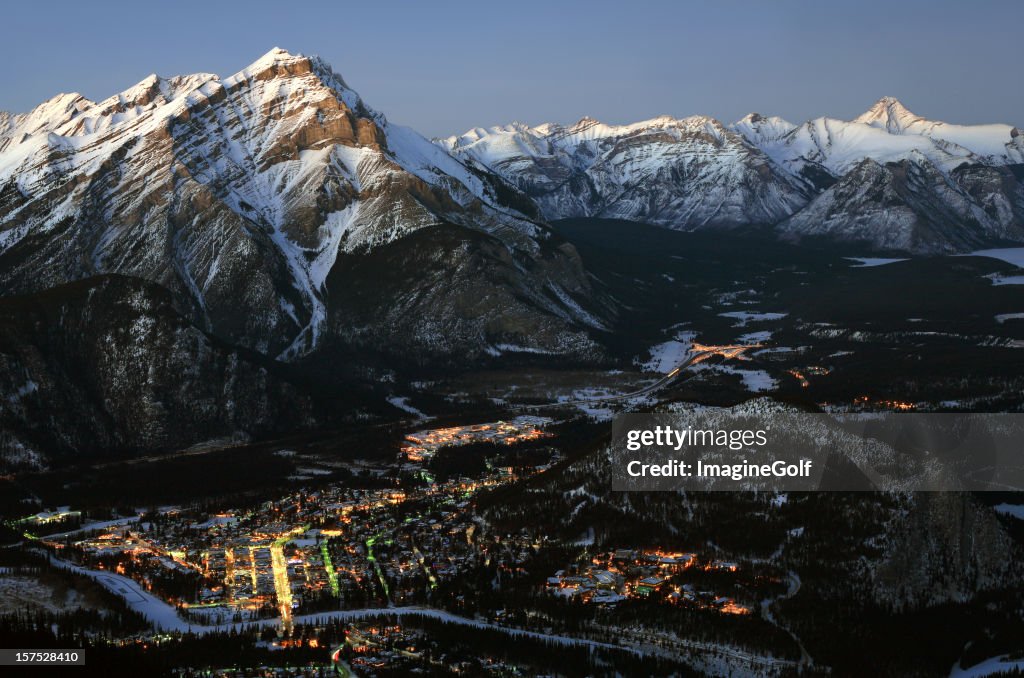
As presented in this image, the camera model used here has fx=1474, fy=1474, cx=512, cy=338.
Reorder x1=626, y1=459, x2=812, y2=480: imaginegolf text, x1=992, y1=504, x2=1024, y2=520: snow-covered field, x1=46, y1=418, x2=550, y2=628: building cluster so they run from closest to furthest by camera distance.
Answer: x1=46, y1=418, x2=550, y2=628: building cluster, x1=626, y1=459, x2=812, y2=480: imaginegolf text, x1=992, y1=504, x2=1024, y2=520: snow-covered field

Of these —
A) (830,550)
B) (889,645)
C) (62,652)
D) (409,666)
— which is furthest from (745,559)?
(62,652)

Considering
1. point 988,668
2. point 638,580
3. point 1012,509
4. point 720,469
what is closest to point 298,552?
point 638,580

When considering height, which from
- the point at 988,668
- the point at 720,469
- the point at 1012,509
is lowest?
the point at 988,668

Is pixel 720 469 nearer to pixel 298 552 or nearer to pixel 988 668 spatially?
pixel 988 668

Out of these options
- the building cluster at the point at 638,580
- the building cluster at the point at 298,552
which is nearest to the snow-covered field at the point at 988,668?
the building cluster at the point at 638,580

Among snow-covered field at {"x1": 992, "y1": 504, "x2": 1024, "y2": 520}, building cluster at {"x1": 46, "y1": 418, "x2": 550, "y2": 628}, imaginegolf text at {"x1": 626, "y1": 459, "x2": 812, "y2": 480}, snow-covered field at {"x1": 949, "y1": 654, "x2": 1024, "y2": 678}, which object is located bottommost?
snow-covered field at {"x1": 949, "y1": 654, "x2": 1024, "y2": 678}

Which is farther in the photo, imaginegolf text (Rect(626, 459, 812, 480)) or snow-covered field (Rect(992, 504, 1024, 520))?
snow-covered field (Rect(992, 504, 1024, 520))

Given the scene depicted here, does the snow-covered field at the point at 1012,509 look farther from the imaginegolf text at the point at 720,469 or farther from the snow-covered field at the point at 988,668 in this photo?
the snow-covered field at the point at 988,668

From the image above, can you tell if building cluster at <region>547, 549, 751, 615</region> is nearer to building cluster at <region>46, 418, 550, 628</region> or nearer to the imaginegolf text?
building cluster at <region>46, 418, 550, 628</region>

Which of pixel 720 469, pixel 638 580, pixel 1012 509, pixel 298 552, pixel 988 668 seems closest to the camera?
pixel 988 668

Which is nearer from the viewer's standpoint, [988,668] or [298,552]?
[988,668]

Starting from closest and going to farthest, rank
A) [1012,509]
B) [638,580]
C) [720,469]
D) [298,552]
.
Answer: [638,580], [720,469], [1012,509], [298,552]

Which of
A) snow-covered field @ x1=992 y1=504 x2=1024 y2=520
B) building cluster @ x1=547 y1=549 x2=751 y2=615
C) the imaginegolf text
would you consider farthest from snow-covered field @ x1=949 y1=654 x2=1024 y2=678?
snow-covered field @ x1=992 y1=504 x2=1024 y2=520

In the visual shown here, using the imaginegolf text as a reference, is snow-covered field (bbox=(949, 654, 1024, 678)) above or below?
below
